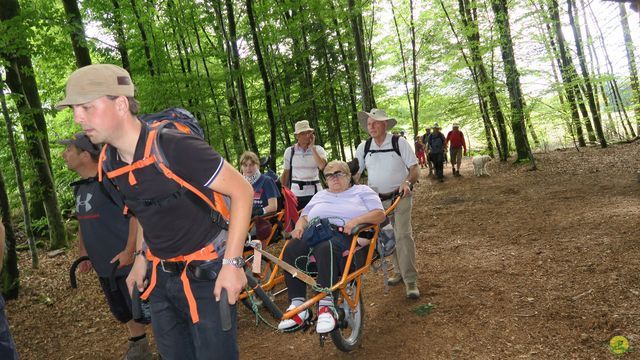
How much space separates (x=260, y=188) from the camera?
18.9 ft

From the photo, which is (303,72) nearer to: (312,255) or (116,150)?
(312,255)

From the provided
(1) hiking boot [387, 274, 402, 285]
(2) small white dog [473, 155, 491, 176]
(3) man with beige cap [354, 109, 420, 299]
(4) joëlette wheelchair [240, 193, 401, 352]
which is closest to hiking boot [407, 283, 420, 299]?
(3) man with beige cap [354, 109, 420, 299]

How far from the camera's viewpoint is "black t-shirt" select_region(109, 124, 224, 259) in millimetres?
1938

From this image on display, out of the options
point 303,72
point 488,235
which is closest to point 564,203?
point 488,235

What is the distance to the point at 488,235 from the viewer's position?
7.43 metres

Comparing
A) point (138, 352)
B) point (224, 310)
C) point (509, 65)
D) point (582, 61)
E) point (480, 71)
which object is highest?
point (480, 71)

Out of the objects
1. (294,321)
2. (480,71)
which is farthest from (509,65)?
(294,321)

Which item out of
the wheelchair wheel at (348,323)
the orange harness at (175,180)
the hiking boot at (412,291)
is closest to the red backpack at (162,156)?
the orange harness at (175,180)

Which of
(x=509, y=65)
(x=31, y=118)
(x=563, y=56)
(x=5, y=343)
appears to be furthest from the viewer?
(x=563, y=56)

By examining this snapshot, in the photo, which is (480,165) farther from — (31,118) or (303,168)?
(31,118)

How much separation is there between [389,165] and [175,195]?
366 centimetres

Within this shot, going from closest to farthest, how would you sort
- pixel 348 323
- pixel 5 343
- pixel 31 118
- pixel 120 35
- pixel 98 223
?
pixel 5 343 → pixel 98 223 → pixel 348 323 → pixel 31 118 → pixel 120 35

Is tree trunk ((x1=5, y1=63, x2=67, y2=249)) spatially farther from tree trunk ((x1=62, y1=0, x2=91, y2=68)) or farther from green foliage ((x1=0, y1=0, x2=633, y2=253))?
tree trunk ((x1=62, y1=0, x2=91, y2=68))

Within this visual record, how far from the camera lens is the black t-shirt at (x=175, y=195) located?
1.94 metres
